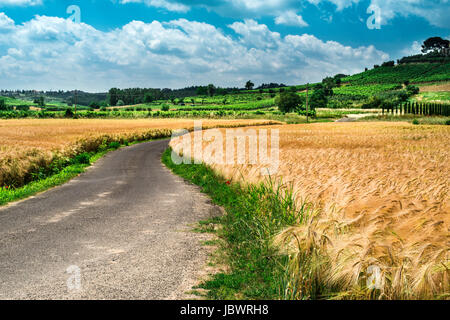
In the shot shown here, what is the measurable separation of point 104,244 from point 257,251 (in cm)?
316

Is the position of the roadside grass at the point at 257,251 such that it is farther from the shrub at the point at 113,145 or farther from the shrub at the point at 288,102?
the shrub at the point at 288,102

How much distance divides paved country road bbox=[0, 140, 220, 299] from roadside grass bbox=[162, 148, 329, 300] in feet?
1.61

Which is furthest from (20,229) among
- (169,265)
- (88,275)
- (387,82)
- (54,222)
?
(387,82)

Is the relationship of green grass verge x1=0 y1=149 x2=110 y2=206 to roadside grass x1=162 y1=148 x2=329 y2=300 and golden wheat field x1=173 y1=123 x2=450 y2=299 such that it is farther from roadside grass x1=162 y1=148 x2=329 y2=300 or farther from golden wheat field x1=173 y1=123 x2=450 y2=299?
golden wheat field x1=173 y1=123 x2=450 y2=299

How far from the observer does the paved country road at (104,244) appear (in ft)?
17.4

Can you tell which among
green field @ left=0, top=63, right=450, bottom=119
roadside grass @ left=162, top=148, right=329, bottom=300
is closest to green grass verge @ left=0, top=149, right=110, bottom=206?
roadside grass @ left=162, top=148, right=329, bottom=300

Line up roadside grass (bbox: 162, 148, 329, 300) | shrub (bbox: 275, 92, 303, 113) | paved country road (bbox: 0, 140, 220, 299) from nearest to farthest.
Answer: roadside grass (bbox: 162, 148, 329, 300), paved country road (bbox: 0, 140, 220, 299), shrub (bbox: 275, 92, 303, 113)

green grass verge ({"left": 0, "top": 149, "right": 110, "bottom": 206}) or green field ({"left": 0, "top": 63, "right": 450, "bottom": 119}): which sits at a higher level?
green field ({"left": 0, "top": 63, "right": 450, "bottom": 119})

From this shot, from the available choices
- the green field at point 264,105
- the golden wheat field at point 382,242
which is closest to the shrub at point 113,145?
the golden wheat field at point 382,242

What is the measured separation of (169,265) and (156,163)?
63.8ft

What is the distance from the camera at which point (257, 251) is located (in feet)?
22.0

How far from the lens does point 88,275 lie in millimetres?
5727

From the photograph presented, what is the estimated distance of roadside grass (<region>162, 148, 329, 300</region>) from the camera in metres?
4.72
